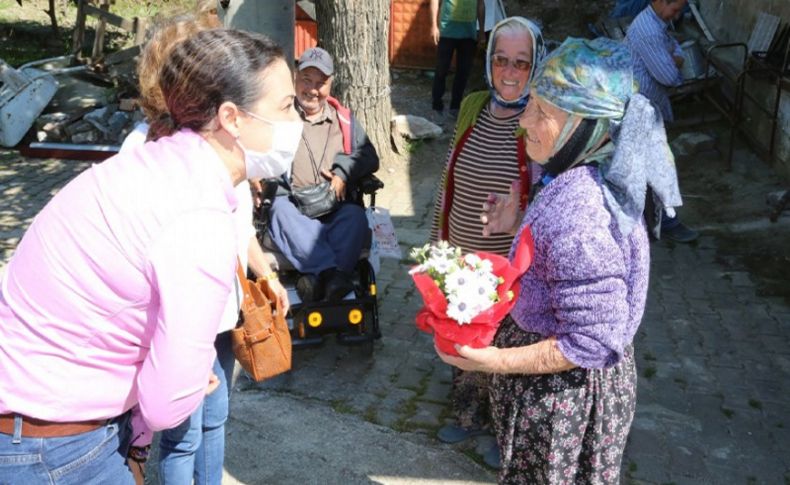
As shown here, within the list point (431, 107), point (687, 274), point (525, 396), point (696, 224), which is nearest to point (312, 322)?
point (525, 396)

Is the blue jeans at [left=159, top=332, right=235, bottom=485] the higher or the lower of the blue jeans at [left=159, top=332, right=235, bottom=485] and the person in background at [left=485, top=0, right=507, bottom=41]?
the lower

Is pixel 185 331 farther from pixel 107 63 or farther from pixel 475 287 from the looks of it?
pixel 107 63

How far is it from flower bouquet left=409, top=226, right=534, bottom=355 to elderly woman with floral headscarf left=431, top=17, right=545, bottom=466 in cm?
120

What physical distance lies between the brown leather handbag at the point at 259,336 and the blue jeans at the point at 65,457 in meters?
0.72

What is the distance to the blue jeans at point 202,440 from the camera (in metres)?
2.67

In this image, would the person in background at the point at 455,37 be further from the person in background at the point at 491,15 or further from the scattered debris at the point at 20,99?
the scattered debris at the point at 20,99

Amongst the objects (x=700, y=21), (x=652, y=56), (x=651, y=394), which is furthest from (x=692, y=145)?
(x=651, y=394)

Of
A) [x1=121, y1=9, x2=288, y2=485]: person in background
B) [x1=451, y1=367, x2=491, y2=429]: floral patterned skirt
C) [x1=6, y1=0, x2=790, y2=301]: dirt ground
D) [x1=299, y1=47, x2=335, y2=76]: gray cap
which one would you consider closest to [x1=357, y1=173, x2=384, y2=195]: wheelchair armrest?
[x1=299, y1=47, x2=335, y2=76]: gray cap

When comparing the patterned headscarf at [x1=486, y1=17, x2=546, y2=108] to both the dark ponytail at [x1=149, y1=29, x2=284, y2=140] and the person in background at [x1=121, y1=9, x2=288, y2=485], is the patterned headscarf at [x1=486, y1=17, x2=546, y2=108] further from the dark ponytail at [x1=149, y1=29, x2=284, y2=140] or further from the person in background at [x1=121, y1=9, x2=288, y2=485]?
the dark ponytail at [x1=149, y1=29, x2=284, y2=140]

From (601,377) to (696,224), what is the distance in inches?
203

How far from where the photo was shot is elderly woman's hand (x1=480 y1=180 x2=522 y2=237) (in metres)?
3.10

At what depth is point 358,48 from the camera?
7.10 m

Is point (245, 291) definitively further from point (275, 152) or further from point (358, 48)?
point (358, 48)

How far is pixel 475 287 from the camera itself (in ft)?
7.15
